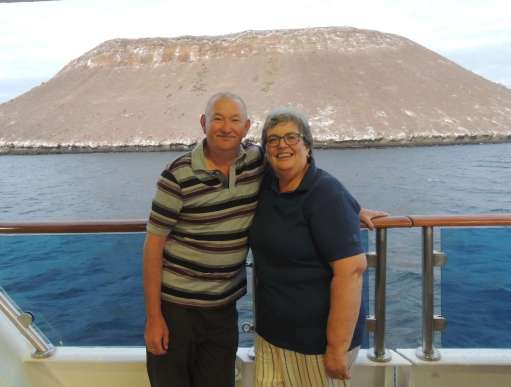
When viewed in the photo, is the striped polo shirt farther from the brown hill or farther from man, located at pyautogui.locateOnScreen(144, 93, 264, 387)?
the brown hill

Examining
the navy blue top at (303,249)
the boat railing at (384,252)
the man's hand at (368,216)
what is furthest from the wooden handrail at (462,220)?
the navy blue top at (303,249)

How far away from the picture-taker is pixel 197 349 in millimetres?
1638

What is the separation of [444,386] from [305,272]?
1.05 meters

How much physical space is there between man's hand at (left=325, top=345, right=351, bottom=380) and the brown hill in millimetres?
60242

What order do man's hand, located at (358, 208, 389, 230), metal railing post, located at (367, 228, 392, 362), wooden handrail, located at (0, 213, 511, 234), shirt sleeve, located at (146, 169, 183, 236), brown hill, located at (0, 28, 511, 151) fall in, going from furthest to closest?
1. brown hill, located at (0, 28, 511, 151)
2. metal railing post, located at (367, 228, 392, 362)
3. wooden handrail, located at (0, 213, 511, 234)
4. man's hand, located at (358, 208, 389, 230)
5. shirt sleeve, located at (146, 169, 183, 236)

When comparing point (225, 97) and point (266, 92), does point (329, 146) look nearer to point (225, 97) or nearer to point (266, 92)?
point (266, 92)

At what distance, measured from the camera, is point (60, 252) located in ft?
6.89

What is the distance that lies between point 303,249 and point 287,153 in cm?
26

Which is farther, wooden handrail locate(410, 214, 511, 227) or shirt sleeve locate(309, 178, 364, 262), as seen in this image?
wooden handrail locate(410, 214, 511, 227)

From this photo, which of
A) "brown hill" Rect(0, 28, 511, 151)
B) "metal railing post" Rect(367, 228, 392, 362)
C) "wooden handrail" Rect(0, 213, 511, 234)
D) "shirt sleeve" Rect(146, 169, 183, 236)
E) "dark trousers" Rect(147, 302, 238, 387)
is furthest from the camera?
"brown hill" Rect(0, 28, 511, 151)

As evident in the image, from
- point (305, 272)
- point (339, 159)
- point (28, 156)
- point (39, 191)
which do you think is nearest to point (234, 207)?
point (305, 272)

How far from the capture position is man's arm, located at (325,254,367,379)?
4.35 feet

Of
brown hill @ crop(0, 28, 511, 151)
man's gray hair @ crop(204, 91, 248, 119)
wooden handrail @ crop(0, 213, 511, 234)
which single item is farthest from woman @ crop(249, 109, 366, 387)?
brown hill @ crop(0, 28, 511, 151)

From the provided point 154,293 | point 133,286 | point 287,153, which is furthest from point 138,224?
point 287,153
